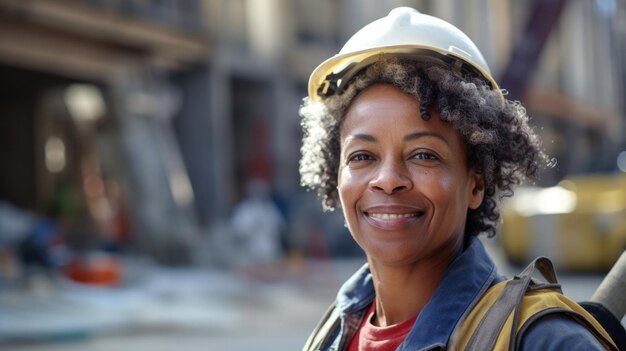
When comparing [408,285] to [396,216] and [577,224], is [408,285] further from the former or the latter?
[577,224]

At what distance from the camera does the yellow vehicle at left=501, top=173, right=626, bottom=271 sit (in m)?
11.3

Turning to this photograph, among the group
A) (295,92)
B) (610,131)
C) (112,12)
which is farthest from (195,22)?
(610,131)

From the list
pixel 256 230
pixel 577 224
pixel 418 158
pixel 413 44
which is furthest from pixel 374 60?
pixel 256 230

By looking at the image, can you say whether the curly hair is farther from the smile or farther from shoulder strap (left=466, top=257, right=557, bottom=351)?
shoulder strap (left=466, top=257, right=557, bottom=351)

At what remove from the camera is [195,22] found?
67.0 feet

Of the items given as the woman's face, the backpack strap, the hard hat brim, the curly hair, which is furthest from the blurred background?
the backpack strap

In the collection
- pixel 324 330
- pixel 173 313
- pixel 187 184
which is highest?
pixel 187 184

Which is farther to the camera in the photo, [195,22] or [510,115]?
[195,22]

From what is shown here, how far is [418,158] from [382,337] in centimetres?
42

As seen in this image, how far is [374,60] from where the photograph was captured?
6.97 ft

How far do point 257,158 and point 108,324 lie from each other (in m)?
14.1

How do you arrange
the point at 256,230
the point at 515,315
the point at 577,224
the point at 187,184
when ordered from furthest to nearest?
1. the point at 187,184
2. the point at 256,230
3. the point at 577,224
4. the point at 515,315

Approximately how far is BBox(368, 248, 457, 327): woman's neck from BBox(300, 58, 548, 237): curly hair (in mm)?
222

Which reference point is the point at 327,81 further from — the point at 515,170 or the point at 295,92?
the point at 295,92
